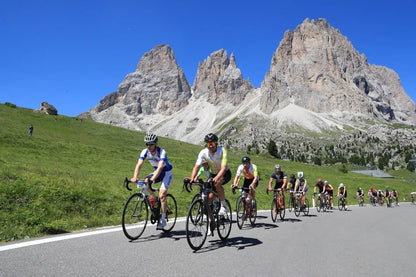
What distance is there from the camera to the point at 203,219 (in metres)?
7.25

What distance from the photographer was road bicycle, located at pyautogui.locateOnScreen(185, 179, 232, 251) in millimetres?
6947

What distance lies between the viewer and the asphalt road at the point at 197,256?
5.30m

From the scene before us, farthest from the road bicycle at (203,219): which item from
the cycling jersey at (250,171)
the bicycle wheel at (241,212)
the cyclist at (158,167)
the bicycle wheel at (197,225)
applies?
the cycling jersey at (250,171)

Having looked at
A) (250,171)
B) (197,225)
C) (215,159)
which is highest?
(215,159)

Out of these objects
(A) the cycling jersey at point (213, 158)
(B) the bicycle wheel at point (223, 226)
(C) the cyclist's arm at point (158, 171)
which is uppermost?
(A) the cycling jersey at point (213, 158)

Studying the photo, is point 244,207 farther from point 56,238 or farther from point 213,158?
point 56,238

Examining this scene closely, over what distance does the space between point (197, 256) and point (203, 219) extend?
1.00m

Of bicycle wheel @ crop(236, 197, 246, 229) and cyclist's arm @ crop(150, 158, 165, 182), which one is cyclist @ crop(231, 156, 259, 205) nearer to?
bicycle wheel @ crop(236, 197, 246, 229)

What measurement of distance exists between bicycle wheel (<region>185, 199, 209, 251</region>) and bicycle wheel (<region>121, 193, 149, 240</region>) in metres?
1.61

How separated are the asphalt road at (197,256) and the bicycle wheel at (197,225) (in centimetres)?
22

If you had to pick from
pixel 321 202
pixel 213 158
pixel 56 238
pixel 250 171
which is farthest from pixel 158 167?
pixel 321 202

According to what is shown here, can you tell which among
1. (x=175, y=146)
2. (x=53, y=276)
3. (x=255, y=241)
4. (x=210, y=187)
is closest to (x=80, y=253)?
(x=53, y=276)

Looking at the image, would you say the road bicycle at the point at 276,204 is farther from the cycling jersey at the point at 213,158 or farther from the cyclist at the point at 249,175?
the cycling jersey at the point at 213,158

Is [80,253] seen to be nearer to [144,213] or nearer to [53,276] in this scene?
[53,276]
